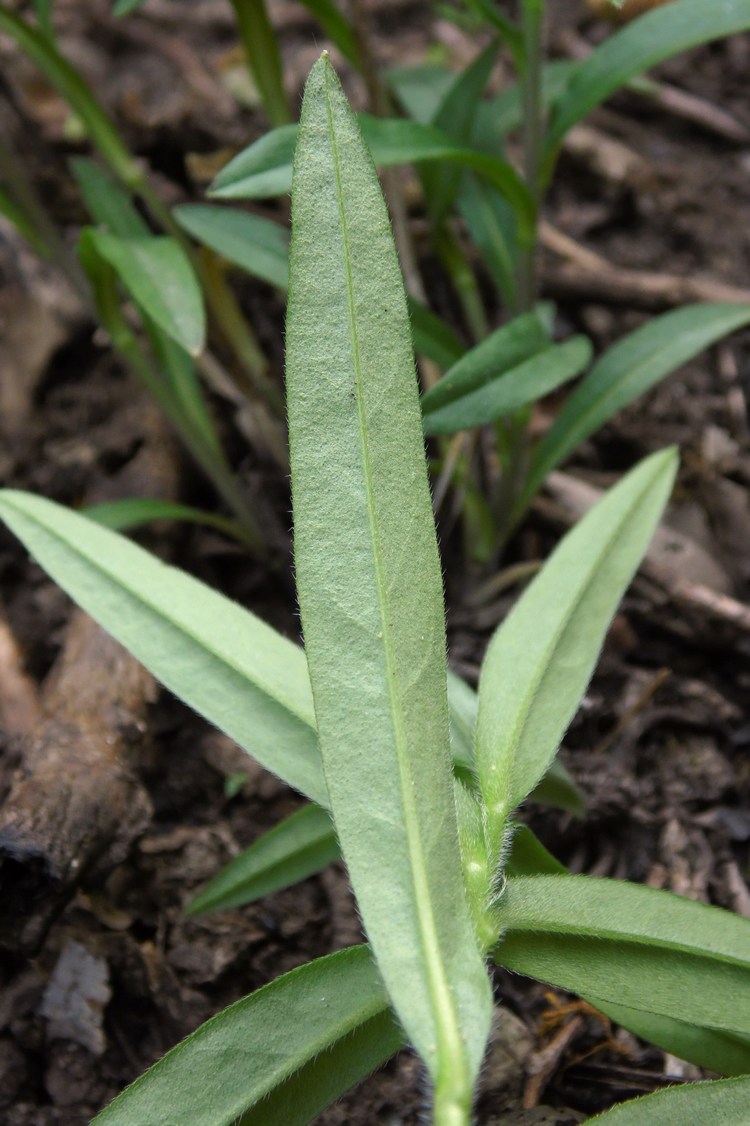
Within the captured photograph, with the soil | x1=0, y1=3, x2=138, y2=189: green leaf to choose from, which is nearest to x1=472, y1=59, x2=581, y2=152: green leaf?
the soil

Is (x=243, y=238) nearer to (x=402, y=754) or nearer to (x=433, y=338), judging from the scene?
(x=433, y=338)

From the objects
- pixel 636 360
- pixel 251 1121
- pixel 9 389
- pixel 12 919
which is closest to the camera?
pixel 251 1121

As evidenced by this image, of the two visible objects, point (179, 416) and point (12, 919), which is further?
point (179, 416)

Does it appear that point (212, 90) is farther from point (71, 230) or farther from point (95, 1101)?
point (95, 1101)

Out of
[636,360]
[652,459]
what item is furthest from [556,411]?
[652,459]

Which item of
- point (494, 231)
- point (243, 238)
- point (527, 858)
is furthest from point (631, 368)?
point (527, 858)

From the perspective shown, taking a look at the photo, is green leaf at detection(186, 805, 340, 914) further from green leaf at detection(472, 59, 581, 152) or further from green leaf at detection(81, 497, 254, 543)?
green leaf at detection(472, 59, 581, 152)
